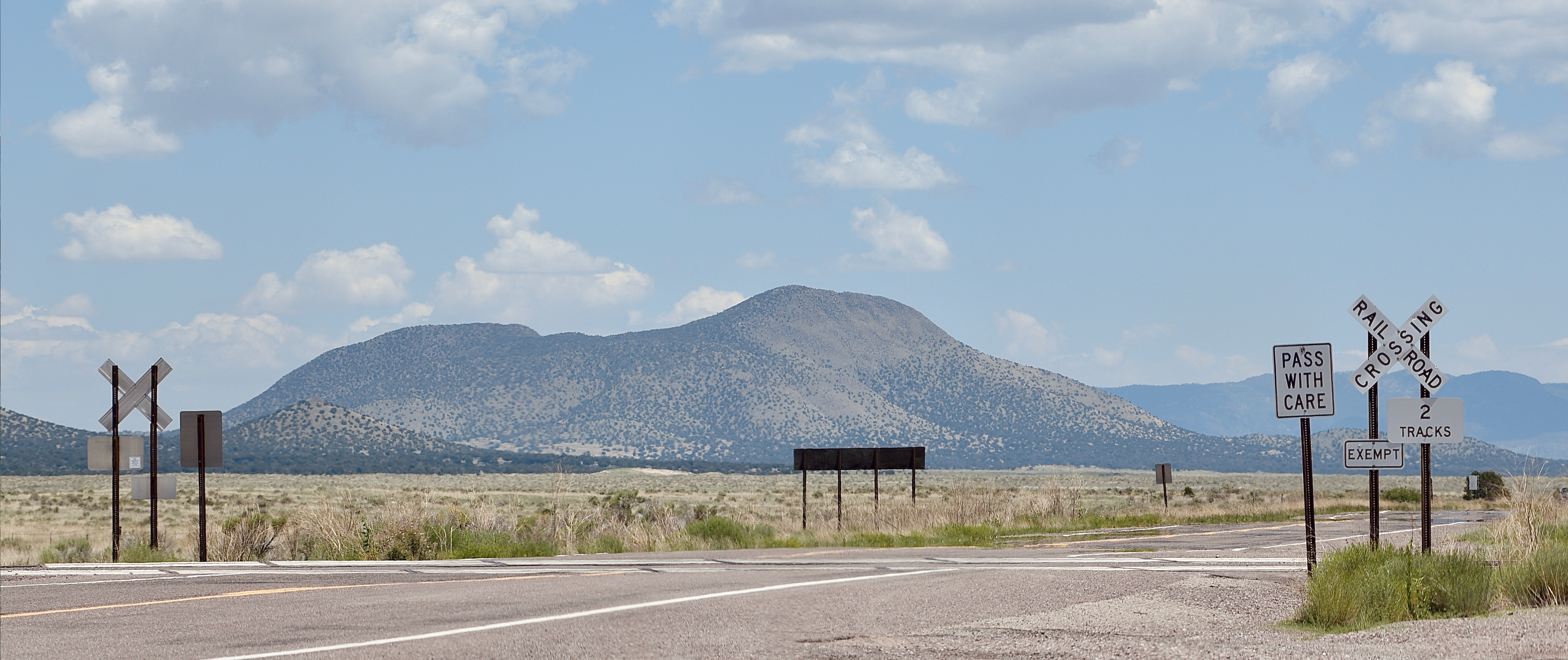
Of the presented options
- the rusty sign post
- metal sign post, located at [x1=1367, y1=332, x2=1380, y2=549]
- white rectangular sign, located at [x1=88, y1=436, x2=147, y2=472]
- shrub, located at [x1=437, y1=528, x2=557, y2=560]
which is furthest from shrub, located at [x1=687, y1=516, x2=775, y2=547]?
metal sign post, located at [x1=1367, y1=332, x2=1380, y2=549]

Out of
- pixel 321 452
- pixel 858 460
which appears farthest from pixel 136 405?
pixel 321 452

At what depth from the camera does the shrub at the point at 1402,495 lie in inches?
2069

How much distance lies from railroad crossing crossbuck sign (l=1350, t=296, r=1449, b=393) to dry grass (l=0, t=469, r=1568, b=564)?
6.93 meters

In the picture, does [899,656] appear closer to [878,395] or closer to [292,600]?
[292,600]

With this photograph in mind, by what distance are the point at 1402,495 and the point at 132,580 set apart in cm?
4928

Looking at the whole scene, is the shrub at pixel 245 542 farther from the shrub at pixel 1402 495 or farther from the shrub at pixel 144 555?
the shrub at pixel 1402 495

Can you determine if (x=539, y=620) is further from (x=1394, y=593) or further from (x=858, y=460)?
(x=858, y=460)

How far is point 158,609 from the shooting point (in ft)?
41.8

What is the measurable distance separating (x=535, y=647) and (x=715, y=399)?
610 ft

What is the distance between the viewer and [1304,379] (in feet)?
49.5

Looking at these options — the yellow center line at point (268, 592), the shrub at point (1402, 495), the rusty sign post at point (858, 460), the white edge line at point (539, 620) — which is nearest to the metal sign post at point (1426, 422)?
the white edge line at point (539, 620)

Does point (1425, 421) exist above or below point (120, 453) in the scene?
above

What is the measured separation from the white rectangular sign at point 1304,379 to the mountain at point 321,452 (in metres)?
124

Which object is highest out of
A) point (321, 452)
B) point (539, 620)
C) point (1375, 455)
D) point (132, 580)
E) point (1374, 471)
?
point (1375, 455)
